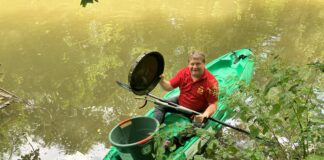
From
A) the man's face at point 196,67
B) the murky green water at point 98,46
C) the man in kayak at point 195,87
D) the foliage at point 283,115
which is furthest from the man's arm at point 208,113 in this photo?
the murky green water at point 98,46

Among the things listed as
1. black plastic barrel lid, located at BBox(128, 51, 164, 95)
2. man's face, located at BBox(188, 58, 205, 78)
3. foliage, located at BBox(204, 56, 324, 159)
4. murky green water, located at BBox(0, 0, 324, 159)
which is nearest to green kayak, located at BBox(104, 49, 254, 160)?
man's face, located at BBox(188, 58, 205, 78)

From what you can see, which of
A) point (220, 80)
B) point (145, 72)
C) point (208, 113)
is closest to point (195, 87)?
point (208, 113)

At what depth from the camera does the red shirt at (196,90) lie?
3.95 metres

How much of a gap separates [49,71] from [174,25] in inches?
141

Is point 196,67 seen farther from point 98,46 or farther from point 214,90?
point 98,46

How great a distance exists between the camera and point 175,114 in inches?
167

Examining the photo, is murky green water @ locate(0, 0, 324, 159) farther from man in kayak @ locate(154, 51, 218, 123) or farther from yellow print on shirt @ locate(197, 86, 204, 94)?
yellow print on shirt @ locate(197, 86, 204, 94)

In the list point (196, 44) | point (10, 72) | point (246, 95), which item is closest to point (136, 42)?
point (196, 44)

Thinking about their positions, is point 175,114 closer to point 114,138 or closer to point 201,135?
point 114,138

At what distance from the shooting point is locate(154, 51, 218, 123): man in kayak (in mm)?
3926

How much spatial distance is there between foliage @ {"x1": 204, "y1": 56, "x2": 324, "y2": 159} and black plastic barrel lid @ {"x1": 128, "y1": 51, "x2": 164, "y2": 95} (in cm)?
106

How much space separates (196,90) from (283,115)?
60.9 inches

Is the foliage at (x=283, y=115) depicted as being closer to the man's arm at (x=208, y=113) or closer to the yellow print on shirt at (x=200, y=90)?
the man's arm at (x=208, y=113)

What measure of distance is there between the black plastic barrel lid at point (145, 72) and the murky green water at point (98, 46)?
158 cm
